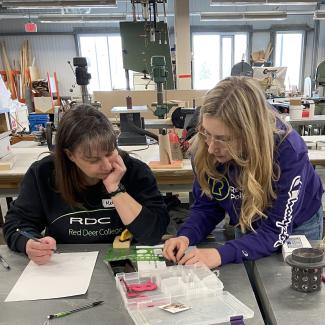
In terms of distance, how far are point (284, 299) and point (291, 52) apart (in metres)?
8.48

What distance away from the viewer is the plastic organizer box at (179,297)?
760mm

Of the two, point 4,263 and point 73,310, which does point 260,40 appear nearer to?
point 4,263

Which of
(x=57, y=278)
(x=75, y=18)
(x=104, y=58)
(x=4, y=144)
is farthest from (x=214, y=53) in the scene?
(x=57, y=278)

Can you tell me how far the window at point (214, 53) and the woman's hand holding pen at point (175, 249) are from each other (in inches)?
288

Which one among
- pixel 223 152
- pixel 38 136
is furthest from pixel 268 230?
pixel 38 136

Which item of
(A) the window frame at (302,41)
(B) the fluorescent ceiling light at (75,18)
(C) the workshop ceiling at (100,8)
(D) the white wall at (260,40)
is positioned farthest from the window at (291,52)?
(B) the fluorescent ceiling light at (75,18)

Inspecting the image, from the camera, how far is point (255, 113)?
39.1 inches

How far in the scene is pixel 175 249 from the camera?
3.38 feet

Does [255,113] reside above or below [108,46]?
below

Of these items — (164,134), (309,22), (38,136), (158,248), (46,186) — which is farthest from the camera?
(309,22)

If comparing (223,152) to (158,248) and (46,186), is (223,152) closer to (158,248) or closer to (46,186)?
(158,248)

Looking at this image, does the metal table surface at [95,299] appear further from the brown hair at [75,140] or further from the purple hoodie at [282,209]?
the brown hair at [75,140]

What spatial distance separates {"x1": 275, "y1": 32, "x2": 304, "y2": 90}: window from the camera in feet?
26.5

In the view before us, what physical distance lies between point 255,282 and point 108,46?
7.89 metres
